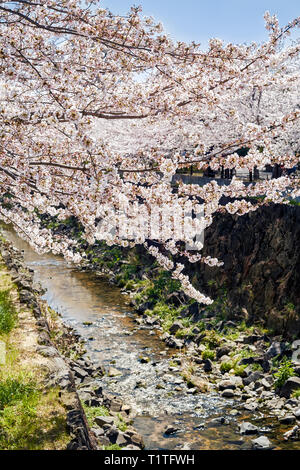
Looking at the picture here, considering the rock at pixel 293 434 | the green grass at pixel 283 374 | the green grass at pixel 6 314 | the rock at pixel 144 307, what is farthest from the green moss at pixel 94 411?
the rock at pixel 144 307

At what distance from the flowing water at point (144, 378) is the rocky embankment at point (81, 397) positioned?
1.69ft

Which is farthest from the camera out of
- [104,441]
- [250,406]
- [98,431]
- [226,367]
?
[226,367]

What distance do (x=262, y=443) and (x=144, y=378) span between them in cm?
404

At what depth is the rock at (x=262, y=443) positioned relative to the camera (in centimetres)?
804

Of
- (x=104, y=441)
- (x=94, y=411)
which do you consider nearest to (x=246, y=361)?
(x=94, y=411)

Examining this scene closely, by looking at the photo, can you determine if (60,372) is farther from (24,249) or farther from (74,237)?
(74,237)

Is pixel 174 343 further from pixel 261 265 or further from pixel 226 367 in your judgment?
pixel 261 265

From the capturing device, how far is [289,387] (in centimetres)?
1026

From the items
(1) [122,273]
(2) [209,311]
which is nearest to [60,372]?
(2) [209,311]

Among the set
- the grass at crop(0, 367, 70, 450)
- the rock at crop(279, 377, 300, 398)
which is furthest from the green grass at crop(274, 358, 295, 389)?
the grass at crop(0, 367, 70, 450)

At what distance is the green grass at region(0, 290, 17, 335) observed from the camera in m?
8.32

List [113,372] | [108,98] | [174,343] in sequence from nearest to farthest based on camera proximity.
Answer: [108,98], [113,372], [174,343]

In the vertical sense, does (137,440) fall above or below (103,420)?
below

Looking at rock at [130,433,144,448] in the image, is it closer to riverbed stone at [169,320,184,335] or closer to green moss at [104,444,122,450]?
green moss at [104,444,122,450]
